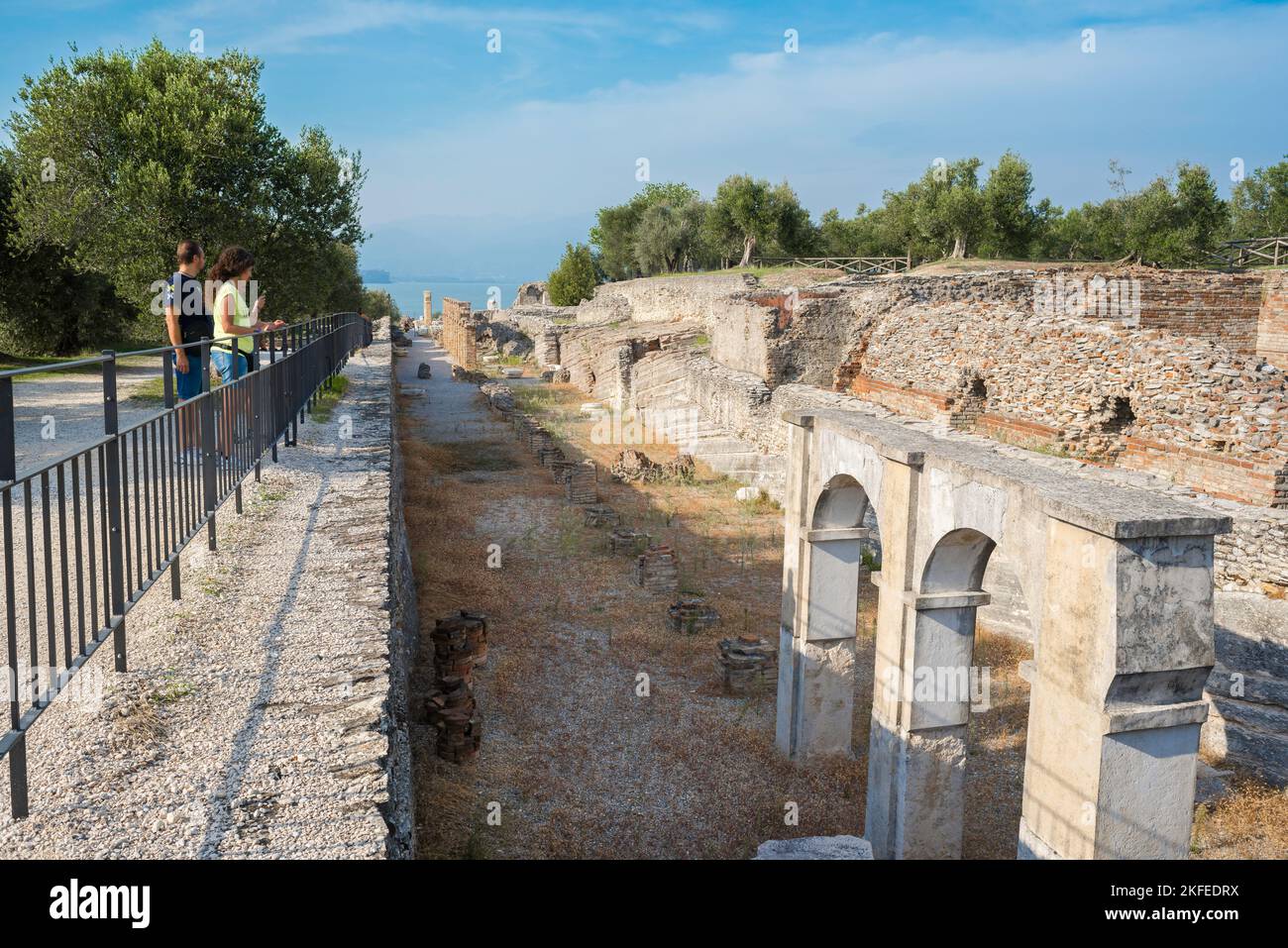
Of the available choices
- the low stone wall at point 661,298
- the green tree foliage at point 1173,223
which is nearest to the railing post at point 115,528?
the low stone wall at point 661,298

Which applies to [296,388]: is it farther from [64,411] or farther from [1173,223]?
[1173,223]

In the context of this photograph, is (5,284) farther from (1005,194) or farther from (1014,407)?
(1005,194)

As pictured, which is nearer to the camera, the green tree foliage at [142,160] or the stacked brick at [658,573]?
the stacked brick at [658,573]

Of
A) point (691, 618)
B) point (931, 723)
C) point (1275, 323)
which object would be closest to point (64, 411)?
point (691, 618)

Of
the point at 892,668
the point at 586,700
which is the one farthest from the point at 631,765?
the point at 892,668

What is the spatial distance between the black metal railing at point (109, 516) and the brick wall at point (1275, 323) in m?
16.5

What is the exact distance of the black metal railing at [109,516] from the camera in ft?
10.4

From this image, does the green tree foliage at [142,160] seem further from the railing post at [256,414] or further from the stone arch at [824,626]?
the stone arch at [824,626]

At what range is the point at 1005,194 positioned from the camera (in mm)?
38969

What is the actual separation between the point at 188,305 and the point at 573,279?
48202 mm

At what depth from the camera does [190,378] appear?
25.1ft

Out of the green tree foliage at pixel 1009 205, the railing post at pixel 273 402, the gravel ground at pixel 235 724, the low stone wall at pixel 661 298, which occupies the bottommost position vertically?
the gravel ground at pixel 235 724

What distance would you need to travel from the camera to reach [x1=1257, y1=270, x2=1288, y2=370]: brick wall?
55.8 feet
